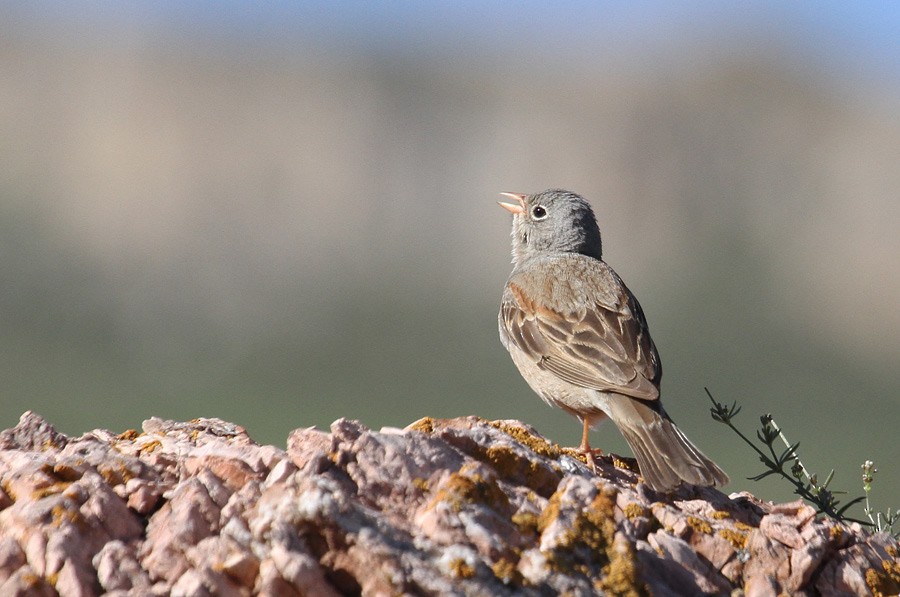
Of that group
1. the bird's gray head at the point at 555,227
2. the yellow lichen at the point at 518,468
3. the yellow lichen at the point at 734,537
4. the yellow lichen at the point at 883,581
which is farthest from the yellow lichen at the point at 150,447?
the bird's gray head at the point at 555,227

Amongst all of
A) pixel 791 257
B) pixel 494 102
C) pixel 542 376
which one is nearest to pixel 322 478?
pixel 542 376

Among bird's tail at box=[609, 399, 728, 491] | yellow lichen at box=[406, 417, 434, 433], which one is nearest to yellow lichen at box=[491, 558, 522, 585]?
yellow lichen at box=[406, 417, 434, 433]

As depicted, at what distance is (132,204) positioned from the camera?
51.5 m

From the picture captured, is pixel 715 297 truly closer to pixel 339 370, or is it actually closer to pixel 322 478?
pixel 339 370

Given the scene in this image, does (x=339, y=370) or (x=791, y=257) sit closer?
(x=339, y=370)

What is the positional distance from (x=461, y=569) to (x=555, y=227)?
5645 millimetres

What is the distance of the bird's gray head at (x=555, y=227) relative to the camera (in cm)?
936

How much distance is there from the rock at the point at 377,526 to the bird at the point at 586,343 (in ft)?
2.42

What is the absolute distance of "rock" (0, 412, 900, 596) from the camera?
4.00 m

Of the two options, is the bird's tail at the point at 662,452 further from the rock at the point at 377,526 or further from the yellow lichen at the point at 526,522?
the yellow lichen at the point at 526,522

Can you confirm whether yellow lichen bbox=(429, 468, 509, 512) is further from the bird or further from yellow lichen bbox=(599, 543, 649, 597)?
the bird

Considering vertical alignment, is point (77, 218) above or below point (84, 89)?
below

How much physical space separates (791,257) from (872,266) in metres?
3.94

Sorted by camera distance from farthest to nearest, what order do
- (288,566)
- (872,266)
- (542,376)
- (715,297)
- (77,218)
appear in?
(872,266), (77,218), (715,297), (542,376), (288,566)
